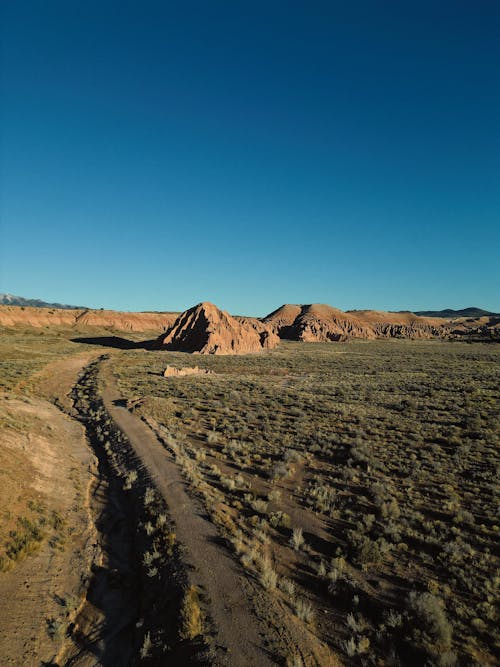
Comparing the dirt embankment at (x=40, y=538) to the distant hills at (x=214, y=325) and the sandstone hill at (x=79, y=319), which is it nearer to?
the distant hills at (x=214, y=325)

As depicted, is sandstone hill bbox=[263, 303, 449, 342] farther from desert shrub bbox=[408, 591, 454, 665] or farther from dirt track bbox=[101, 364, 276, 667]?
desert shrub bbox=[408, 591, 454, 665]

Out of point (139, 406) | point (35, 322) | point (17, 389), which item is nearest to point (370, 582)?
point (139, 406)

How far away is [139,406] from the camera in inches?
1000

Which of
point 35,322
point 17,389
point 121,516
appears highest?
point 35,322

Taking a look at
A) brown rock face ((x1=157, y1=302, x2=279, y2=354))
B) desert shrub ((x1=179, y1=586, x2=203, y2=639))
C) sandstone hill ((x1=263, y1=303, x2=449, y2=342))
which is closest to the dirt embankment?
desert shrub ((x1=179, y1=586, x2=203, y2=639))

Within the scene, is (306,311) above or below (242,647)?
above

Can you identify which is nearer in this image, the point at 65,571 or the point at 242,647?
the point at 242,647

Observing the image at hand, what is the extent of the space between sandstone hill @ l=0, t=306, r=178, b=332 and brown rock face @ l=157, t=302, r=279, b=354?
46.2 m

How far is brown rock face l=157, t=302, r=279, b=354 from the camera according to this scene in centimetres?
6869

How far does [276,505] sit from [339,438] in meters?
7.70

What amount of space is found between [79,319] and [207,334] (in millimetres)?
60366

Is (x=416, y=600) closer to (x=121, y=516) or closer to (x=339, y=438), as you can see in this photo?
(x=121, y=516)

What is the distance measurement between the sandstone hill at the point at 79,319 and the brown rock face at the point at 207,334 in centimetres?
A: 4620

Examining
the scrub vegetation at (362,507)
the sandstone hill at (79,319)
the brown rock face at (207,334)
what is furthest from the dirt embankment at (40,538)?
the sandstone hill at (79,319)
